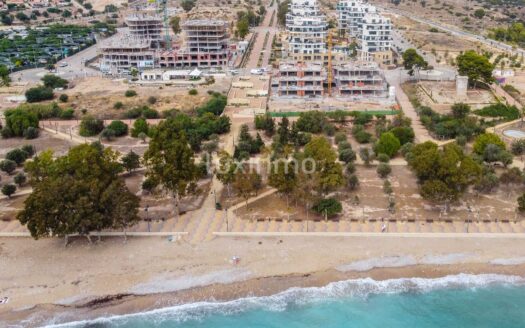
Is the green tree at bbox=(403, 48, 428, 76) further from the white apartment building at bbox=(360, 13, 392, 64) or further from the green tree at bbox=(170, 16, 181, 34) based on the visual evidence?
the green tree at bbox=(170, 16, 181, 34)

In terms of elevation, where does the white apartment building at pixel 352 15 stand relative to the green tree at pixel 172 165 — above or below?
above

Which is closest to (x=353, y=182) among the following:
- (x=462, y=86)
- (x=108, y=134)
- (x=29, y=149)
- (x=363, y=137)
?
(x=363, y=137)

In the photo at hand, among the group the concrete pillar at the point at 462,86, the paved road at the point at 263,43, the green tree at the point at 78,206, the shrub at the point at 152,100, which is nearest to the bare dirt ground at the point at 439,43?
the concrete pillar at the point at 462,86

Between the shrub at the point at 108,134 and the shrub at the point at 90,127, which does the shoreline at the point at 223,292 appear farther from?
the shrub at the point at 90,127

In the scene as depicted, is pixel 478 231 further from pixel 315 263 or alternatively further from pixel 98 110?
pixel 98 110

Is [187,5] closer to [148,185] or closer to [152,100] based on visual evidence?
[152,100]
